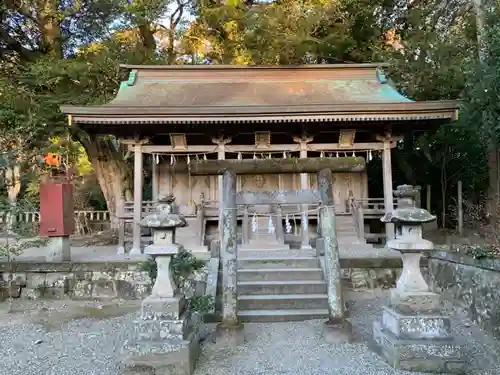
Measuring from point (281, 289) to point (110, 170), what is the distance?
11757mm

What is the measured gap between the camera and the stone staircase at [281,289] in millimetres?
6312

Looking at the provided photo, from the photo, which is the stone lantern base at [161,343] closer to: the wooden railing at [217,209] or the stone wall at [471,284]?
the stone wall at [471,284]

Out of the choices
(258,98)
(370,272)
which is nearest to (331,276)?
(370,272)

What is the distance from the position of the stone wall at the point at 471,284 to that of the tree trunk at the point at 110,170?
485 inches

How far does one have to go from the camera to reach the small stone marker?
4402mm

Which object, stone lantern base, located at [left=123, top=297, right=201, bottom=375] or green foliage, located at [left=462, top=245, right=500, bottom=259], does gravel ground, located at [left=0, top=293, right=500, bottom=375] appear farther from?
green foliage, located at [left=462, top=245, right=500, bottom=259]

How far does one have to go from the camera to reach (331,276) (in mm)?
5383

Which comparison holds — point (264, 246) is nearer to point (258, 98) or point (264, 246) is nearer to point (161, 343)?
point (258, 98)

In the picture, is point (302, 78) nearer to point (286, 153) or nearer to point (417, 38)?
point (286, 153)

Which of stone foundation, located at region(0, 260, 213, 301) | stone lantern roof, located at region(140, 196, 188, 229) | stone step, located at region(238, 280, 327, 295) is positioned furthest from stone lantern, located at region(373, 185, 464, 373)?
stone foundation, located at region(0, 260, 213, 301)

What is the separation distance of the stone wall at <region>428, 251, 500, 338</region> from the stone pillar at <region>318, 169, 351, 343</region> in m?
2.06

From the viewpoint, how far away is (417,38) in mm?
14117

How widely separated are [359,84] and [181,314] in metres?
9.61

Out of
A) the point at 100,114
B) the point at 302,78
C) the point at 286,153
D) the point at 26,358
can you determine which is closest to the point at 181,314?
the point at 26,358
